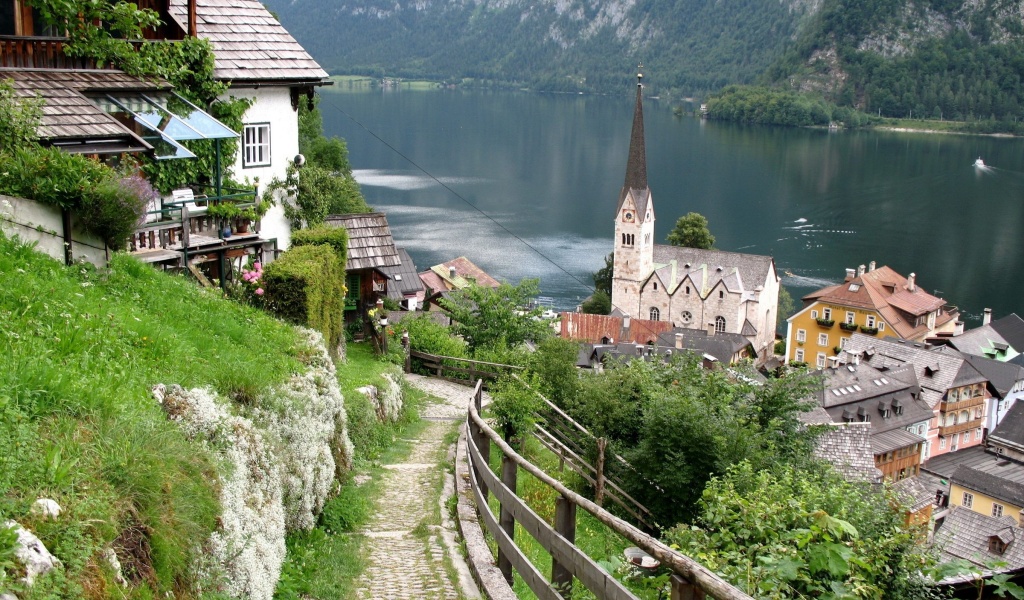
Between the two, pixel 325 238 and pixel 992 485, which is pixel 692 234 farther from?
pixel 325 238

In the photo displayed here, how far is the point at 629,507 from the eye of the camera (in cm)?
1395

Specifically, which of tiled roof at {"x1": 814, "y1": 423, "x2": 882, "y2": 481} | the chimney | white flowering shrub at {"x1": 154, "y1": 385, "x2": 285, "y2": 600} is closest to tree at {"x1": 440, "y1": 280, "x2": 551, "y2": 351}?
the chimney

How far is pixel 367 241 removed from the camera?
838 inches

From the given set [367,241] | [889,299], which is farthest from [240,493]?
[889,299]

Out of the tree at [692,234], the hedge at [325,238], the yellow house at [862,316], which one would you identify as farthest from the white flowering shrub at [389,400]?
the tree at [692,234]

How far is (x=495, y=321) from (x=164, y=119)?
33.2 ft

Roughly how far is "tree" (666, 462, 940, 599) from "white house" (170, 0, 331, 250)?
11.5m

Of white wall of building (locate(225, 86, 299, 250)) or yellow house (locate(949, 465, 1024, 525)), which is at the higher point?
white wall of building (locate(225, 86, 299, 250))

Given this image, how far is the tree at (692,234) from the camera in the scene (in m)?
76.2

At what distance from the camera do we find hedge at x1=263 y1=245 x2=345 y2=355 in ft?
41.9

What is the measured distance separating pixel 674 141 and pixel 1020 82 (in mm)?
80845

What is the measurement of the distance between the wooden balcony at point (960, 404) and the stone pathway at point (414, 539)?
151 feet

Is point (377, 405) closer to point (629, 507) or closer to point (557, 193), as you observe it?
point (629, 507)

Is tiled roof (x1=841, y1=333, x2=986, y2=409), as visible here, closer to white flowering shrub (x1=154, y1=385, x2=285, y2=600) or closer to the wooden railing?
white flowering shrub (x1=154, y1=385, x2=285, y2=600)
